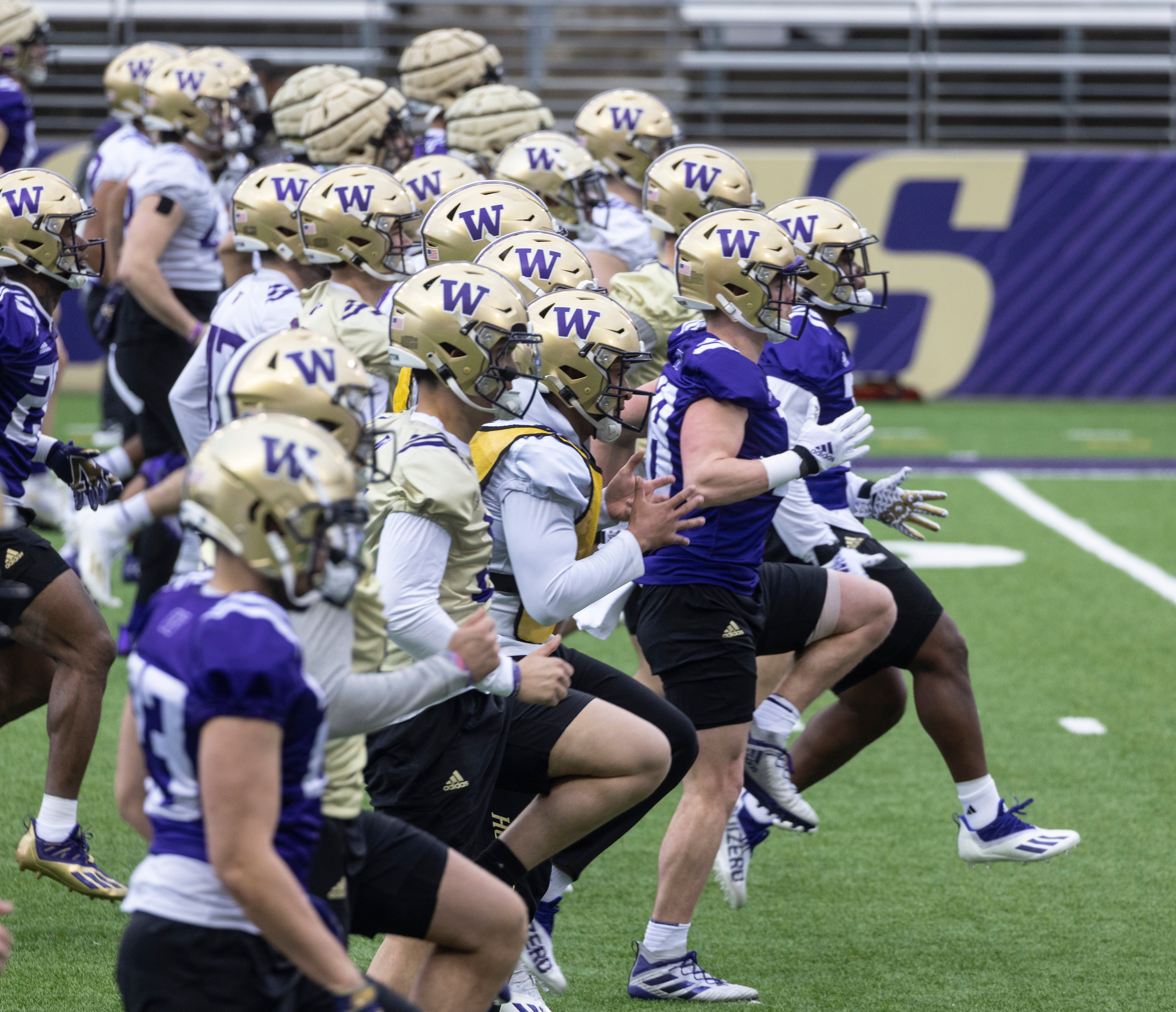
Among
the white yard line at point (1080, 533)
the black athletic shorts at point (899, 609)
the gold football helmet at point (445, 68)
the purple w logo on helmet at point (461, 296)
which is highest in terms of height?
the purple w logo on helmet at point (461, 296)

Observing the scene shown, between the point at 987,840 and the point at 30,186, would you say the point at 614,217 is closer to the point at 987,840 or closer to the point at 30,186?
the point at 30,186

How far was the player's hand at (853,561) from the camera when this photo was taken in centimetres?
533

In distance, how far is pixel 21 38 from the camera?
9.26 metres

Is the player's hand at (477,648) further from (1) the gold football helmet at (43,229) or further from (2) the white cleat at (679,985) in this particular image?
(1) the gold football helmet at (43,229)

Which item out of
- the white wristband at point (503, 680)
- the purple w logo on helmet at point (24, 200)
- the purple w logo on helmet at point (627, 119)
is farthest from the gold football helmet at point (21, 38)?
the white wristband at point (503, 680)

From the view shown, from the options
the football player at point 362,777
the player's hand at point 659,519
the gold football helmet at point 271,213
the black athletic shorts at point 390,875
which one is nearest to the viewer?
the football player at point 362,777

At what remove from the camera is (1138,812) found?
18.9ft

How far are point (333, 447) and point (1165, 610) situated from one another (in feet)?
22.9

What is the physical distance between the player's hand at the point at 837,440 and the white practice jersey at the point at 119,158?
4258mm

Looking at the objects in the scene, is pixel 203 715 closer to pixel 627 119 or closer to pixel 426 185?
pixel 426 185

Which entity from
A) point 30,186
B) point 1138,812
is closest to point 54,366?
point 30,186

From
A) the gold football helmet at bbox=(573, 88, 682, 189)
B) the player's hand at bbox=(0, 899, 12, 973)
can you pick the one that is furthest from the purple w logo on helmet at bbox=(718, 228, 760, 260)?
the player's hand at bbox=(0, 899, 12, 973)

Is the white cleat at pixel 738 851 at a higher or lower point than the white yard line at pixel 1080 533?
higher

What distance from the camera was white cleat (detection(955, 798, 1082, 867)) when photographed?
5.07 metres
